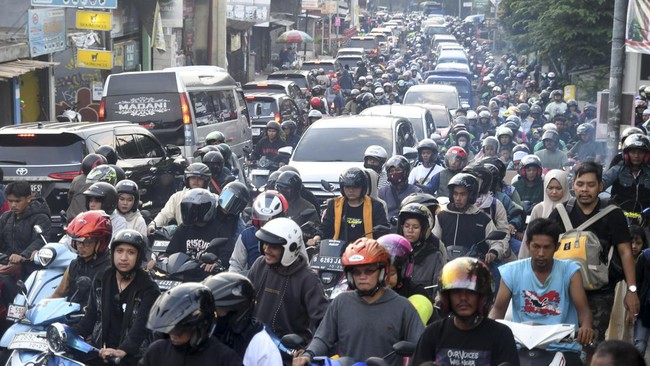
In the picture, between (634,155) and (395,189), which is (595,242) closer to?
(634,155)

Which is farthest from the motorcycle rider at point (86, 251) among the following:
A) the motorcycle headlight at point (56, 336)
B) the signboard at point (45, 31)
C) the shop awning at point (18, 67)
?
the signboard at point (45, 31)

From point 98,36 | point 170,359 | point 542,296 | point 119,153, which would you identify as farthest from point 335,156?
point 98,36

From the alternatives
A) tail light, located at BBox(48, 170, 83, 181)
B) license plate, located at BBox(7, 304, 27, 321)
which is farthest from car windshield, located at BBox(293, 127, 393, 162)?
license plate, located at BBox(7, 304, 27, 321)

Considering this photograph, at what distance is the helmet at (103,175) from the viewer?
1220 cm

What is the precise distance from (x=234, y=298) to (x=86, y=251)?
250 centimetres

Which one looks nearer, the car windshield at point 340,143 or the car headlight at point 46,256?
the car headlight at point 46,256

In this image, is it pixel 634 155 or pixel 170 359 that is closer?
pixel 170 359

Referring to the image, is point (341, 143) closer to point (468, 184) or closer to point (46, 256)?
point (468, 184)

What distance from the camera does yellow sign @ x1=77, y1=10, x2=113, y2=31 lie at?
29.1 metres

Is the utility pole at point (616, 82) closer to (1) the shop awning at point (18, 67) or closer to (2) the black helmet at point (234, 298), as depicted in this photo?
(2) the black helmet at point (234, 298)

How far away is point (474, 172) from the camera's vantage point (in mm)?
11484

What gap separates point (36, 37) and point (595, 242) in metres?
21.5

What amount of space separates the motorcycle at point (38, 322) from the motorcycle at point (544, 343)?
271cm

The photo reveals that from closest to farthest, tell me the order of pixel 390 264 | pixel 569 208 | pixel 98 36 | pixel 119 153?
1. pixel 390 264
2. pixel 569 208
3. pixel 119 153
4. pixel 98 36
